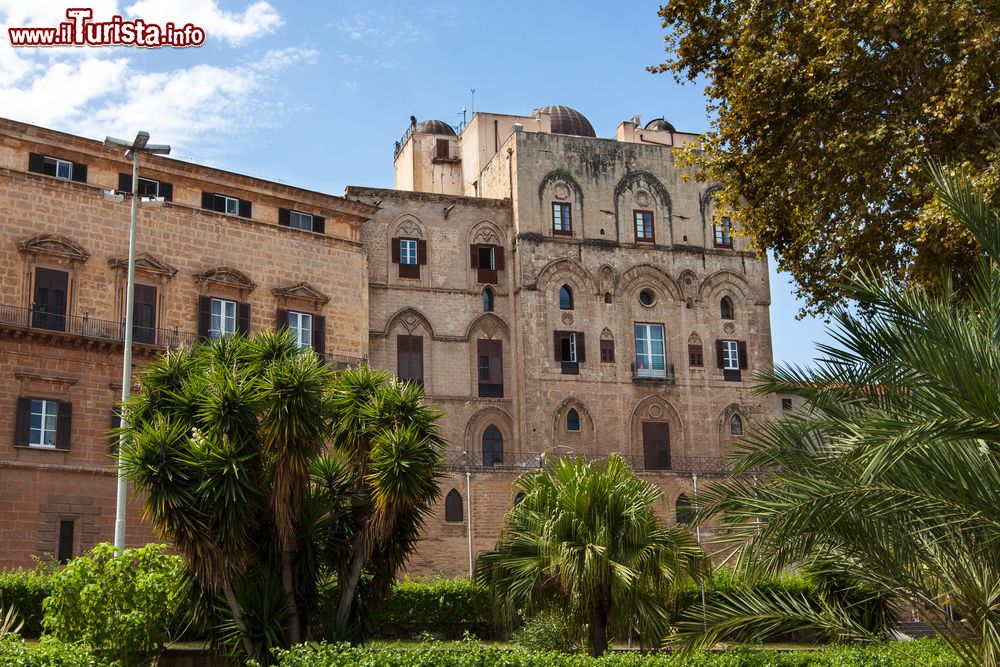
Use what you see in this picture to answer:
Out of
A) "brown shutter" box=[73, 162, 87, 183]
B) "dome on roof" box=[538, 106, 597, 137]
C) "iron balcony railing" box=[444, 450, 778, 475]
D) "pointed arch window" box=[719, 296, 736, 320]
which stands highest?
"dome on roof" box=[538, 106, 597, 137]

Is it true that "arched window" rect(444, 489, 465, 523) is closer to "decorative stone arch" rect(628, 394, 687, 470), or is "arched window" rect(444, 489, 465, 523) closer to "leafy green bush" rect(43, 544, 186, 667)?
"decorative stone arch" rect(628, 394, 687, 470)

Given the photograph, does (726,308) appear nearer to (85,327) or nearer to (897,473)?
(85,327)

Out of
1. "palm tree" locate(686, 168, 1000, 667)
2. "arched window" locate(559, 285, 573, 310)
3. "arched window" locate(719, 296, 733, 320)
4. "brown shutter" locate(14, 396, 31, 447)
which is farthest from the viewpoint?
"arched window" locate(719, 296, 733, 320)

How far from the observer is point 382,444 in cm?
1912

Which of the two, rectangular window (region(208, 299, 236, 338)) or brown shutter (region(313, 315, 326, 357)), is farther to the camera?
brown shutter (region(313, 315, 326, 357))

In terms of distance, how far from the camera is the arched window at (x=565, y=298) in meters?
44.9

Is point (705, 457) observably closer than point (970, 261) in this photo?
No

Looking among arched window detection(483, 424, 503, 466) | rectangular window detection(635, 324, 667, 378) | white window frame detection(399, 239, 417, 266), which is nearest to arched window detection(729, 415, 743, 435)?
rectangular window detection(635, 324, 667, 378)

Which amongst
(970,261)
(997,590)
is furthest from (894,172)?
(997,590)

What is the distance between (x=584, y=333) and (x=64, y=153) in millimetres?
19933

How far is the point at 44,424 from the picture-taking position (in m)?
32.8

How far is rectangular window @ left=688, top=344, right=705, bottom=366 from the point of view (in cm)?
4600

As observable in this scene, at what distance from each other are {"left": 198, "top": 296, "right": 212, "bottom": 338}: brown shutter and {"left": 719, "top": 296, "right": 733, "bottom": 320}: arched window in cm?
2069

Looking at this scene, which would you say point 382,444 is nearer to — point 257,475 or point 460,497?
point 257,475
